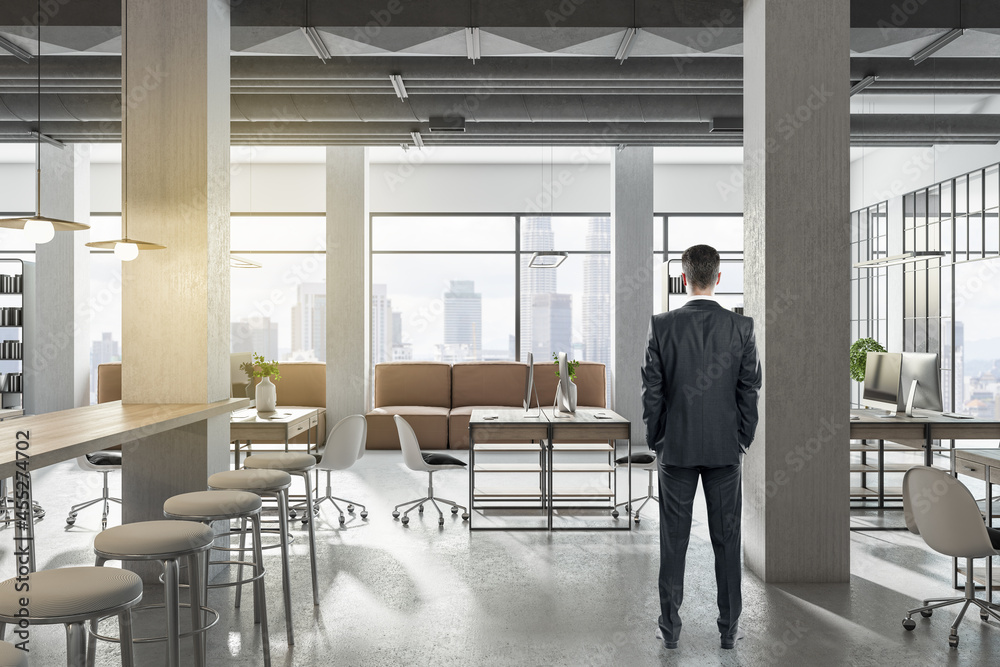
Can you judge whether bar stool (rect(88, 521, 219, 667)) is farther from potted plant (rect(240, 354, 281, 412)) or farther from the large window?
the large window

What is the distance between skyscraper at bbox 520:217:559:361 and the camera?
36.5 feet

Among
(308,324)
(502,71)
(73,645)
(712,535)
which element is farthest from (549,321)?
(73,645)

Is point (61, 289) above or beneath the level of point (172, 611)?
above

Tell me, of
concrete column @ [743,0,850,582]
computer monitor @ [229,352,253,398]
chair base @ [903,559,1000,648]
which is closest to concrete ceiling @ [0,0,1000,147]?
concrete column @ [743,0,850,582]

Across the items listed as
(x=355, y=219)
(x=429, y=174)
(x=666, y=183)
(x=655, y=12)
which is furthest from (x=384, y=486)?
(x=666, y=183)

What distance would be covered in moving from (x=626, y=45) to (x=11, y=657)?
Answer: 539 centimetres

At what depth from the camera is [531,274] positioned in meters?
11.2

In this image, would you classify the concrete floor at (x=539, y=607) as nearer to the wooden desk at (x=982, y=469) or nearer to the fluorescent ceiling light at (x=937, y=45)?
the wooden desk at (x=982, y=469)

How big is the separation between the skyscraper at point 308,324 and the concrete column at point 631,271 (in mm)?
4829

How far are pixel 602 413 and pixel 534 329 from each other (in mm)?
5126

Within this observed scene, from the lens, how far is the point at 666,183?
11203mm

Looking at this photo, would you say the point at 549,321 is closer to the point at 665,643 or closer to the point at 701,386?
the point at 701,386

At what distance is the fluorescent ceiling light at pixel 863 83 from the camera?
5988 mm

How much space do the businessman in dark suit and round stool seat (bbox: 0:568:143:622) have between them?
7.59 ft
